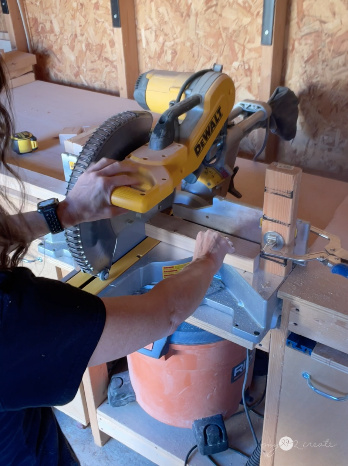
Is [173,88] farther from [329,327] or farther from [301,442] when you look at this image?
[301,442]

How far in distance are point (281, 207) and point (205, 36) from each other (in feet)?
3.01

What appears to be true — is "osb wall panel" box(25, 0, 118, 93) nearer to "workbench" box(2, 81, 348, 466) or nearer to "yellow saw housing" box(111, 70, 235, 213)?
"workbench" box(2, 81, 348, 466)

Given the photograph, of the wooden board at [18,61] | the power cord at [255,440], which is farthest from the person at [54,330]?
the wooden board at [18,61]

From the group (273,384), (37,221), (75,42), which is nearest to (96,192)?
(37,221)

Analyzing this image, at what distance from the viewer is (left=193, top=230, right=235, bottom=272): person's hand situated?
0.85 metres

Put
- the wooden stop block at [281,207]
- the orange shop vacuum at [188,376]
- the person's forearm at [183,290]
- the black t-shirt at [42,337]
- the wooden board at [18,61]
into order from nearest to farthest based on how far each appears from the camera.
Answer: the black t-shirt at [42,337] → the person's forearm at [183,290] → the wooden stop block at [281,207] → the orange shop vacuum at [188,376] → the wooden board at [18,61]

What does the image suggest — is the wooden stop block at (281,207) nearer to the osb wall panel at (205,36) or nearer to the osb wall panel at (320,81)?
the osb wall panel at (320,81)

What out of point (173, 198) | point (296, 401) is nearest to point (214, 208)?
point (173, 198)

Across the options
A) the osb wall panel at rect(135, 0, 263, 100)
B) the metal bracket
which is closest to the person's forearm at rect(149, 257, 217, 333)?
the osb wall panel at rect(135, 0, 263, 100)

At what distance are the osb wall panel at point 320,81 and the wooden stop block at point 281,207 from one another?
654mm

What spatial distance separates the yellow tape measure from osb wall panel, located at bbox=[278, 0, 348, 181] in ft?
2.55

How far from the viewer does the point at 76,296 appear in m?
0.57

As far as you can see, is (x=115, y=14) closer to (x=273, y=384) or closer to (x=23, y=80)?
(x=23, y=80)

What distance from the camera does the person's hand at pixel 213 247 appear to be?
845 millimetres
